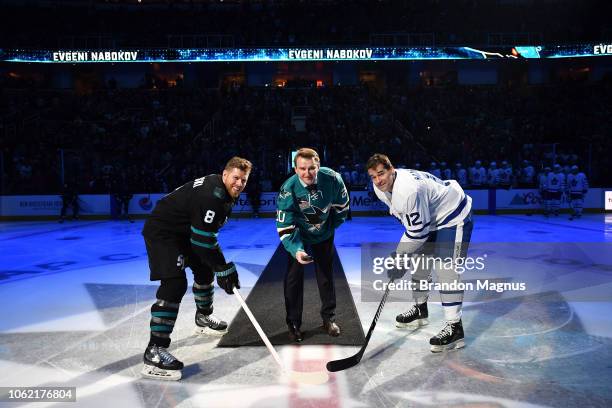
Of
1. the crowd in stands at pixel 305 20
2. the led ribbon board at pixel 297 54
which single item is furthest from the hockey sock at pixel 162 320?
the crowd in stands at pixel 305 20

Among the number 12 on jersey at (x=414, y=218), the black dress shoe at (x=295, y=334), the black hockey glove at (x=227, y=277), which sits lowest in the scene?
the black dress shoe at (x=295, y=334)

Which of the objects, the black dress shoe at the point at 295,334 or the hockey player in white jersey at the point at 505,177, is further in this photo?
the hockey player in white jersey at the point at 505,177

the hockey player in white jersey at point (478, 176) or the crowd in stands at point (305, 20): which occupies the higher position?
the crowd in stands at point (305, 20)

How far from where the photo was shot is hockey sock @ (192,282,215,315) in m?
4.59

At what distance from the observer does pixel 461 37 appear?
25797mm

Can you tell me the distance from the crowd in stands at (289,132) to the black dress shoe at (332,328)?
11.9m

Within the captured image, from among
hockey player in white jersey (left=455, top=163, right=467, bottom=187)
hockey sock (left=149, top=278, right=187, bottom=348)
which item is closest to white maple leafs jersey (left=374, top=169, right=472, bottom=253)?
hockey sock (left=149, top=278, right=187, bottom=348)

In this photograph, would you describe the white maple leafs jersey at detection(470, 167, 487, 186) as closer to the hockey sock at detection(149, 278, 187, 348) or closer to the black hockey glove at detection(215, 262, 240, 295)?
the black hockey glove at detection(215, 262, 240, 295)

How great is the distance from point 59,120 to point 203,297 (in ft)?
65.3

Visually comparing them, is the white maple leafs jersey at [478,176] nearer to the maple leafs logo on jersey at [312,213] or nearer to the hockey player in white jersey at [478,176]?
the hockey player in white jersey at [478,176]

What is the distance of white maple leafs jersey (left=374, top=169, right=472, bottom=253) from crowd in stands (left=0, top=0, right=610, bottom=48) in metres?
22.4

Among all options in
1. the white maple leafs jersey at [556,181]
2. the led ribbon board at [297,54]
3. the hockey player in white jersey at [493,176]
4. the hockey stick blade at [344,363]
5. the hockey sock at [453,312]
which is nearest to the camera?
the hockey stick blade at [344,363]

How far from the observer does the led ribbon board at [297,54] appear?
76.2 feet

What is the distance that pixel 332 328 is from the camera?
178 inches
